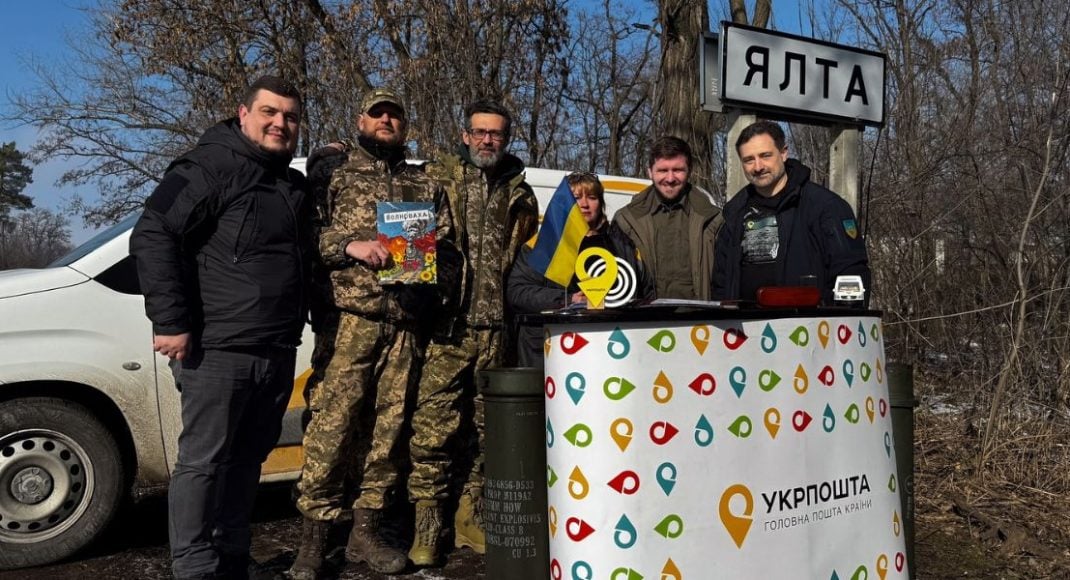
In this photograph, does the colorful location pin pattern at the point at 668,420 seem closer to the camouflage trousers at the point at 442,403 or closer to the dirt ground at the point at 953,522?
the camouflage trousers at the point at 442,403

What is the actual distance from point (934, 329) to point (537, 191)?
316 centimetres

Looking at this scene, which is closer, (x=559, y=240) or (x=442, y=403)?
(x=559, y=240)

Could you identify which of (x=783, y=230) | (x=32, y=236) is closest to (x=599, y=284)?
(x=783, y=230)

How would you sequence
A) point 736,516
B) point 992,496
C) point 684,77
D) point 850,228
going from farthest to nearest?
point 684,77 → point 992,496 → point 850,228 → point 736,516

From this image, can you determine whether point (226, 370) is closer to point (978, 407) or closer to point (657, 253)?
point (657, 253)

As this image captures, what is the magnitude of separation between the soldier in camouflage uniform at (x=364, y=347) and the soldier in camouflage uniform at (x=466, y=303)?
10 centimetres

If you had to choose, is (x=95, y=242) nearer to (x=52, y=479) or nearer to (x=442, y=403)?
(x=52, y=479)

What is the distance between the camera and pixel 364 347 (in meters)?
3.90

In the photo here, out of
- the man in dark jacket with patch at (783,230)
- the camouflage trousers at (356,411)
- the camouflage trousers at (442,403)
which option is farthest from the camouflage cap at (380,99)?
the man in dark jacket with patch at (783,230)

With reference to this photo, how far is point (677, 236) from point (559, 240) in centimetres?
151

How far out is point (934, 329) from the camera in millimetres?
6422

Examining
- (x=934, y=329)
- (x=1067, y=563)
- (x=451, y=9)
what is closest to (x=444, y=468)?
(x=1067, y=563)

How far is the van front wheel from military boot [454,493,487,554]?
1.69 meters

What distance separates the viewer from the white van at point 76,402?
13.9 feet
